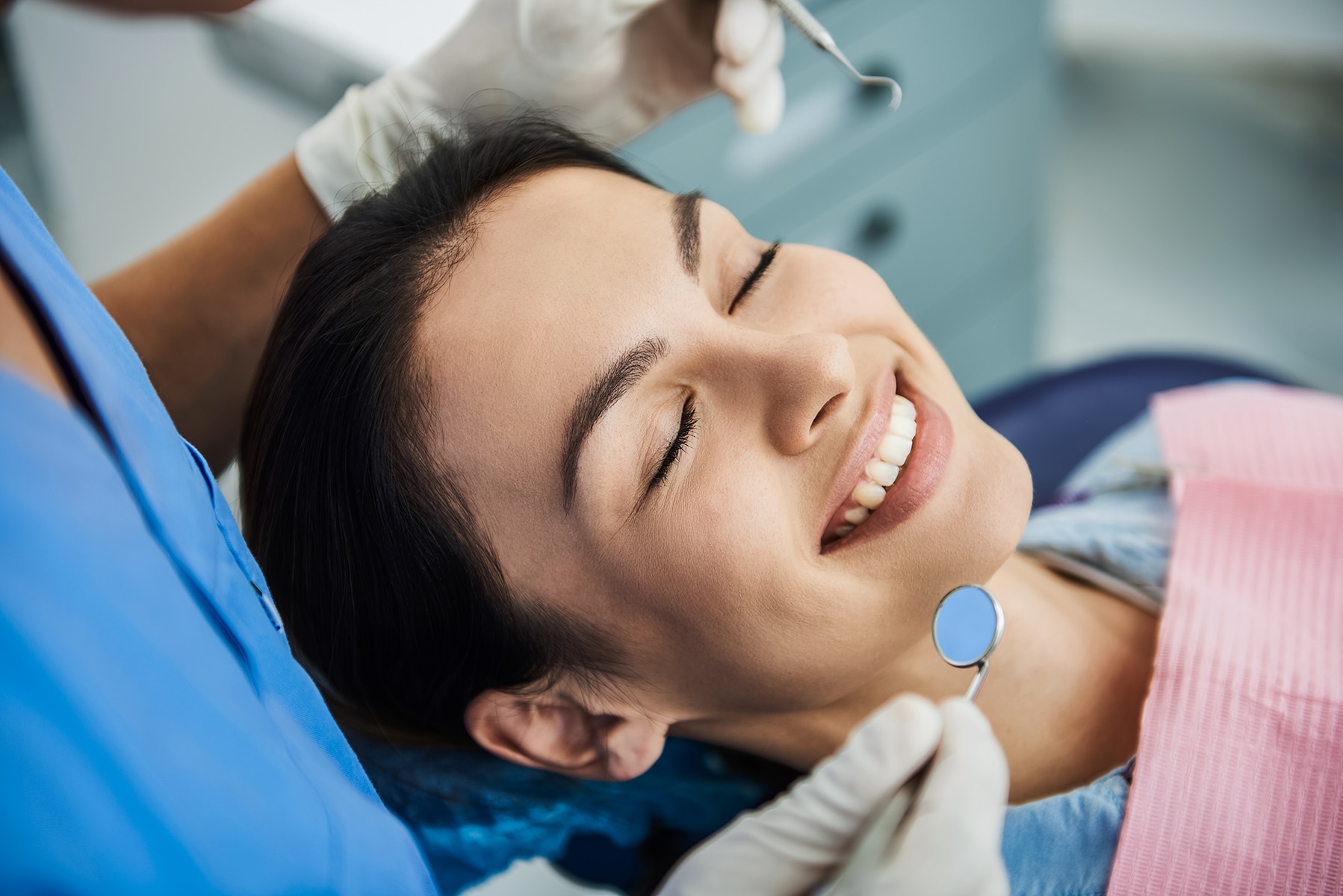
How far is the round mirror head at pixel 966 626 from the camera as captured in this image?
666 millimetres

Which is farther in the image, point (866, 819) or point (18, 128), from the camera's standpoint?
point (18, 128)

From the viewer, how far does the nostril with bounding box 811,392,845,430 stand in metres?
0.71

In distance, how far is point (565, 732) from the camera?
80 cm

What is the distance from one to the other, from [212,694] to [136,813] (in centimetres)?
5

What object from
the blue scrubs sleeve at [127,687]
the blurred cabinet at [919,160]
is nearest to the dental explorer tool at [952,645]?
the blue scrubs sleeve at [127,687]

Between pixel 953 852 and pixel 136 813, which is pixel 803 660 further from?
pixel 136 813

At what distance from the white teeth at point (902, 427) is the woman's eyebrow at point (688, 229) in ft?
0.58

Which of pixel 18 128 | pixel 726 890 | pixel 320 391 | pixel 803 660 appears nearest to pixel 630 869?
pixel 726 890

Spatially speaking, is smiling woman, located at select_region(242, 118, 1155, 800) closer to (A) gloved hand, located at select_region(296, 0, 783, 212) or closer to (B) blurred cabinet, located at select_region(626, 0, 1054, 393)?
(A) gloved hand, located at select_region(296, 0, 783, 212)

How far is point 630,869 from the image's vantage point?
3.44 ft

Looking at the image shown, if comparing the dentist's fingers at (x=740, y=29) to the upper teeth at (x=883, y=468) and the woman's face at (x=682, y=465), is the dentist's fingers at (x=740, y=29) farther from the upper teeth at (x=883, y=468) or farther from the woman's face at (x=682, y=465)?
the upper teeth at (x=883, y=468)

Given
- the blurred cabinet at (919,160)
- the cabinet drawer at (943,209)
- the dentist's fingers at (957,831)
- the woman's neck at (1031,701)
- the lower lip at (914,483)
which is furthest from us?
the cabinet drawer at (943,209)

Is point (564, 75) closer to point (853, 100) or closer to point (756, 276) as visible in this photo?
point (756, 276)

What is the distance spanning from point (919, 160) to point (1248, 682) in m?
1.02
